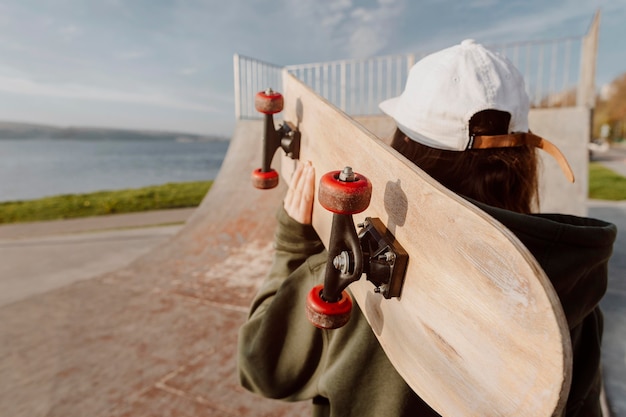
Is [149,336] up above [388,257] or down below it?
below

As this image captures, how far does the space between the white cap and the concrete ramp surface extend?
1745 millimetres

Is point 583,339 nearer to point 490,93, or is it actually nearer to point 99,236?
point 490,93

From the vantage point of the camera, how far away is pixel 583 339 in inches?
40.1

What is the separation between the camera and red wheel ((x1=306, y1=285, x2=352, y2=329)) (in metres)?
0.87

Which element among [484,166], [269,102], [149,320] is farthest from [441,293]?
[149,320]

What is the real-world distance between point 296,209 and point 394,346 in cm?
53

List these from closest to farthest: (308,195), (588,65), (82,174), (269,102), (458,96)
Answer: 1. (458,96)
2. (308,195)
3. (269,102)
4. (588,65)
5. (82,174)

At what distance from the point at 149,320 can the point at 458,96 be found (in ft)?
9.64

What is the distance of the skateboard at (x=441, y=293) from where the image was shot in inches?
21.7

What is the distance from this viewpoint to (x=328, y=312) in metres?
0.87

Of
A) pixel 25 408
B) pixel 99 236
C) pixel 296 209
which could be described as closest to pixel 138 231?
pixel 99 236

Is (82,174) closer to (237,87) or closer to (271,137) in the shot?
(237,87)

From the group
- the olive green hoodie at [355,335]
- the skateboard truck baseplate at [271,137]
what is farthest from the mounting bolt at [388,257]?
the skateboard truck baseplate at [271,137]

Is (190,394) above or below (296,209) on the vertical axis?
below
